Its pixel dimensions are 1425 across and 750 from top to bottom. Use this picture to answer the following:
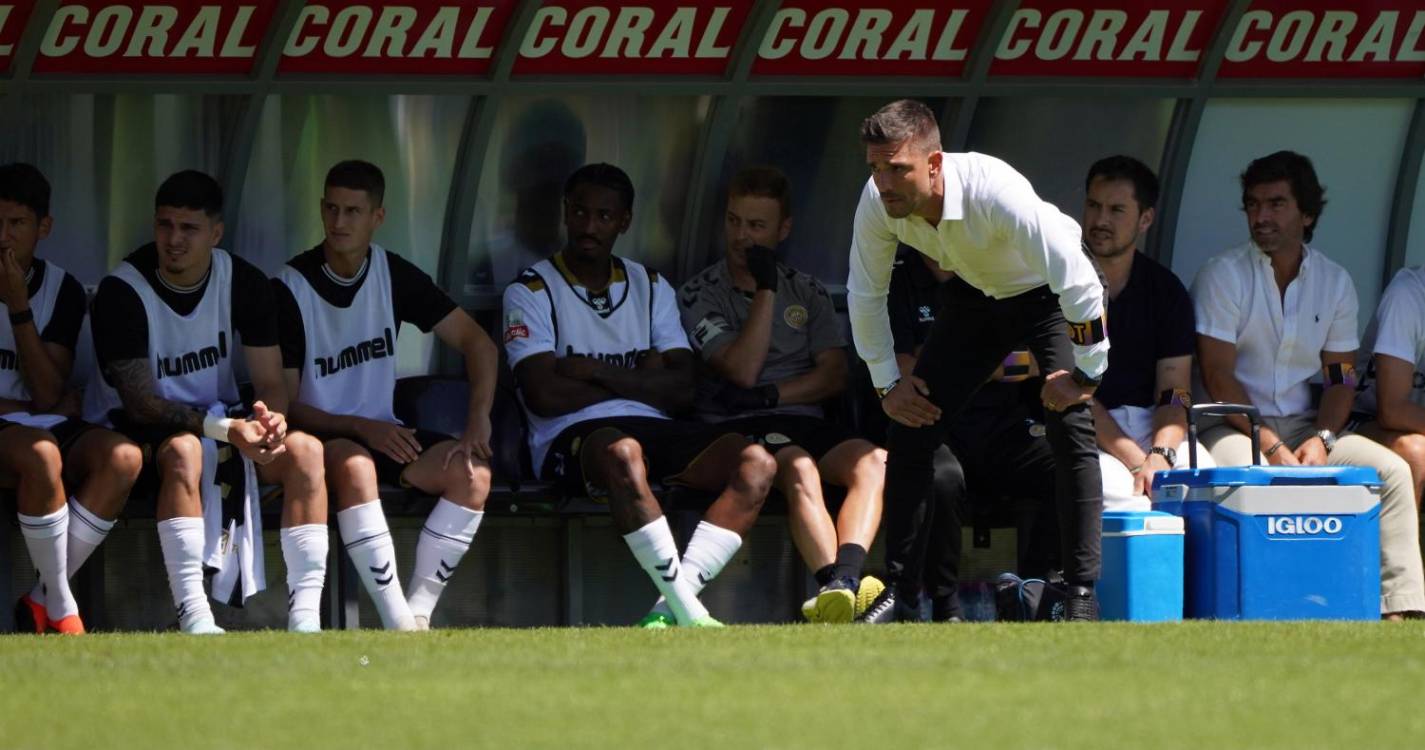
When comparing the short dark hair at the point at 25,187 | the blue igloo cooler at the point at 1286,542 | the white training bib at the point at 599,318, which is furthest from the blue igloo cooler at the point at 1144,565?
the short dark hair at the point at 25,187

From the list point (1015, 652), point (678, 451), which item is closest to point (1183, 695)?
point (1015, 652)

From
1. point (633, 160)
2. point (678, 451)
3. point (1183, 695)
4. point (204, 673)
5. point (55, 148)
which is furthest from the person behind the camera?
Answer: point (633, 160)

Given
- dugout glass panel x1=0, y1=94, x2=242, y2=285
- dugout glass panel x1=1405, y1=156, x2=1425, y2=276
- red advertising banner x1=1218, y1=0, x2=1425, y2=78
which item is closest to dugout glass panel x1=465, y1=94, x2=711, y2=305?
dugout glass panel x1=0, y1=94, x2=242, y2=285

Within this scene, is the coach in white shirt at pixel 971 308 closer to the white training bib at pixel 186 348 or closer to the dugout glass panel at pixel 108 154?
the white training bib at pixel 186 348

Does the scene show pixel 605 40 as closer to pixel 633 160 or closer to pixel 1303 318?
pixel 633 160

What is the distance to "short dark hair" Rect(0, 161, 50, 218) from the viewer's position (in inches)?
314

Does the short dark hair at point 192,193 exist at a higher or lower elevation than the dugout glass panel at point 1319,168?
lower

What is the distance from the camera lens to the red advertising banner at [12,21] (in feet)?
27.4

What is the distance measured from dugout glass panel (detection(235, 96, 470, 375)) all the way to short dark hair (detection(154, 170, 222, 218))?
959 mm

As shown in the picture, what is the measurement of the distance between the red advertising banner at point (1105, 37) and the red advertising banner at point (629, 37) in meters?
1.16

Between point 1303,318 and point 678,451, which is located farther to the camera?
point 1303,318

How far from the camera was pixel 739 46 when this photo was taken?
9.18 metres

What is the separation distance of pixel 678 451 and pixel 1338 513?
7.24 feet

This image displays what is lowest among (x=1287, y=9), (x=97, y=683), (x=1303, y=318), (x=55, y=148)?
(x=97, y=683)
